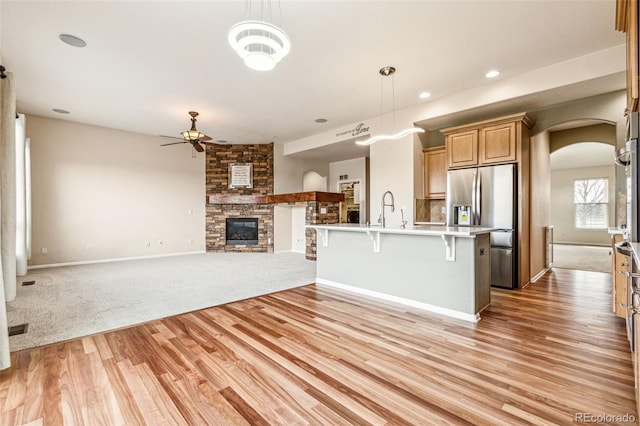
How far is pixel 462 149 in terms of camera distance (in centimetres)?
479

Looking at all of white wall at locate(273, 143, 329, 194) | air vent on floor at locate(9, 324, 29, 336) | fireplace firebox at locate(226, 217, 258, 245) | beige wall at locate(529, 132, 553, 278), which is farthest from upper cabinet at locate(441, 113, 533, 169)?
air vent on floor at locate(9, 324, 29, 336)

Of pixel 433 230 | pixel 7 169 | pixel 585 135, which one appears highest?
pixel 585 135

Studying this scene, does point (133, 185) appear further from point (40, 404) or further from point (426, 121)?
point (426, 121)

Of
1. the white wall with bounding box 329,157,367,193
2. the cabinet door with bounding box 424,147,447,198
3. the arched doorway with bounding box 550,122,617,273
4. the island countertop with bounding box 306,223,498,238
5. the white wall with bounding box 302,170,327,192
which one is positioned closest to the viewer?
the island countertop with bounding box 306,223,498,238

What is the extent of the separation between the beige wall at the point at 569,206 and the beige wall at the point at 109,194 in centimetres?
1234

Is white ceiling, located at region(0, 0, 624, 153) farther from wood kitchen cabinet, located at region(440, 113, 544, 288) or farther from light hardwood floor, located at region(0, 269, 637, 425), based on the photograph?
light hardwood floor, located at region(0, 269, 637, 425)

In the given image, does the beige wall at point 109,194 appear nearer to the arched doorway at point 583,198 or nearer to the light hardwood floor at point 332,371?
the light hardwood floor at point 332,371

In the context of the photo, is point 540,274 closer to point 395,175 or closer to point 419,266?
point 395,175

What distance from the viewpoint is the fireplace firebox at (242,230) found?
855cm

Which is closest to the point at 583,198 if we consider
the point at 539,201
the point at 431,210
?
the point at 539,201

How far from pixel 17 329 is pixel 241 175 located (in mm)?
6132

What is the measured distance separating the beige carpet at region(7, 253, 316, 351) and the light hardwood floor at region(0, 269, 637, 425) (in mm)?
414

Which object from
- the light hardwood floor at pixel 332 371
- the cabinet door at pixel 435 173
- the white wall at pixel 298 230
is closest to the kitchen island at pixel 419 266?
the light hardwood floor at pixel 332 371

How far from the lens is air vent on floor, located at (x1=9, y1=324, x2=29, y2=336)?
277 centimetres
